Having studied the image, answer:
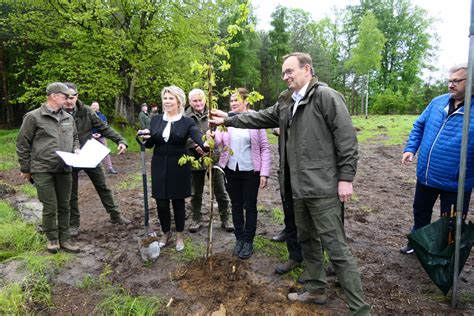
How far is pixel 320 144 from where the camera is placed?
280 centimetres

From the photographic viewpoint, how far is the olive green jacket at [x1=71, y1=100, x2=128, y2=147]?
487 cm

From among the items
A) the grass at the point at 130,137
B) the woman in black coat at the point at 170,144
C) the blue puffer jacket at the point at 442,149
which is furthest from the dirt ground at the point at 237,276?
the grass at the point at 130,137

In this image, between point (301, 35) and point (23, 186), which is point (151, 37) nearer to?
point (23, 186)

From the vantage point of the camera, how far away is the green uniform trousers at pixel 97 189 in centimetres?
486

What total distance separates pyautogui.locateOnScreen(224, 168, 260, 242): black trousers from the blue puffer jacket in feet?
6.30

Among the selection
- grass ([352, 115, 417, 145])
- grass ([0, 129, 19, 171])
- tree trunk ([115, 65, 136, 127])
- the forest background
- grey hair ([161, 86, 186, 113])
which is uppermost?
the forest background

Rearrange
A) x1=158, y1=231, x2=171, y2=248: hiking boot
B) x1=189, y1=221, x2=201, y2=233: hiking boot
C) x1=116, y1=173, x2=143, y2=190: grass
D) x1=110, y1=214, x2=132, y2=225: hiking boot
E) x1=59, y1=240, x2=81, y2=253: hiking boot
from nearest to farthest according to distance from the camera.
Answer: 1. x1=59, y1=240, x2=81, y2=253: hiking boot
2. x1=158, y1=231, x2=171, y2=248: hiking boot
3. x1=189, y1=221, x2=201, y2=233: hiking boot
4. x1=110, y1=214, x2=132, y2=225: hiking boot
5. x1=116, y1=173, x2=143, y2=190: grass

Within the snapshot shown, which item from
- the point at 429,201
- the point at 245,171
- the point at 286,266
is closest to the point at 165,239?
the point at 245,171

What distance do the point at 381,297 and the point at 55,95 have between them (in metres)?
4.21

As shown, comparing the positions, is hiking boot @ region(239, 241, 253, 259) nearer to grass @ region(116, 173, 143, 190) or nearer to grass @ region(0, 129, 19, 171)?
grass @ region(116, 173, 143, 190)

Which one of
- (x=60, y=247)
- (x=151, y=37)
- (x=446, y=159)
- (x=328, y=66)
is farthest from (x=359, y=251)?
(x=328, y=66)

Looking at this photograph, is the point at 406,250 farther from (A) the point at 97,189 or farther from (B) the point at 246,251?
(A) the point at 97,189

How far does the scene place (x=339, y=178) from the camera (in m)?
2.79

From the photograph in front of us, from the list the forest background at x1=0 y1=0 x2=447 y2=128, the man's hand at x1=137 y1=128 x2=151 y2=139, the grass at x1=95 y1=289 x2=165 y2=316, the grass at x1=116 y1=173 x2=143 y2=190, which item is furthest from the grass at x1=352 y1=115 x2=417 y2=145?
the grass at x1=95 y1=289 x2=165 y2=316
